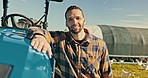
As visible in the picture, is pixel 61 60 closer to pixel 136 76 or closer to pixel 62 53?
pixel 62 53

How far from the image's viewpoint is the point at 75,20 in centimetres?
253

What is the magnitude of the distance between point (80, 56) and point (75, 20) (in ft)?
1.13

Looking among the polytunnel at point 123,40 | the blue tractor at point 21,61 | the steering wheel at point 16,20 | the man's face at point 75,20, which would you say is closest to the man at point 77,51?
the man's face at point 75,20

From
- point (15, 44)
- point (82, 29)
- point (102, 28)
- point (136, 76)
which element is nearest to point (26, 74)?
point (15, 44)

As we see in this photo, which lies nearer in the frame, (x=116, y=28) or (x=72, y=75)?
(x=72, y=75)

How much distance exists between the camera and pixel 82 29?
2623 millimetres

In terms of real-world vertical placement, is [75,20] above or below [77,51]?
above

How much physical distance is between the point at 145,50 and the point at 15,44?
15.5 metres

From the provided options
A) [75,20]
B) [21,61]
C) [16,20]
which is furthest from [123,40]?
[21,61]

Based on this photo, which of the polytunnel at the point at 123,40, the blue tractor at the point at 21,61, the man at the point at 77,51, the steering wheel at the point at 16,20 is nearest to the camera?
the blue tractor at the point at 21,61

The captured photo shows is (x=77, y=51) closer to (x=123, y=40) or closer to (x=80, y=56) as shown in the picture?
(x=80, y=56)

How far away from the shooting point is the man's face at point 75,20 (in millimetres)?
2523

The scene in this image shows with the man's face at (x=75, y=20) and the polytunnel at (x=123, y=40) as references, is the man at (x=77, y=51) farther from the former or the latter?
the polytunnel at (x=123, y=40)

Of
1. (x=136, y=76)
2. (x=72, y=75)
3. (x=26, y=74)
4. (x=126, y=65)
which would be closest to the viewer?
(x=26, y=74)
